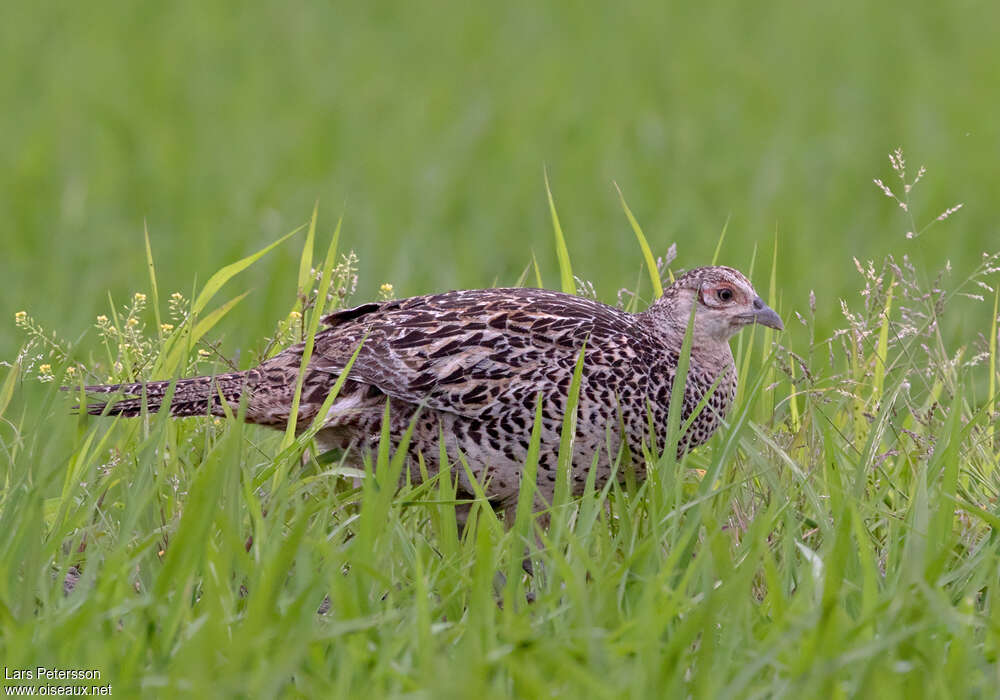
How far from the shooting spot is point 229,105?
12883 mm

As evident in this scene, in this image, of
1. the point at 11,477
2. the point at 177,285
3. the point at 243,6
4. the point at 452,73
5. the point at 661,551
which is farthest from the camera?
the point at 243,6

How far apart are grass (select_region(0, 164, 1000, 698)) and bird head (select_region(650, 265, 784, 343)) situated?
0.34m

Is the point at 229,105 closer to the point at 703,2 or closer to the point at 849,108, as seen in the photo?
the point at 849,108

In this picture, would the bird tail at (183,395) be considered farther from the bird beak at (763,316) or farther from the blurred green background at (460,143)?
the blurred green background at (460,143)

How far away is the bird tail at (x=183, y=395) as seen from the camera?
5090mm

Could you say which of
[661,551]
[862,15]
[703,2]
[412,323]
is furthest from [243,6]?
[661,551]

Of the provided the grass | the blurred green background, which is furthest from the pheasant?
the blurred green background

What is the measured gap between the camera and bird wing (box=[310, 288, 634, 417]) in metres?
4.92

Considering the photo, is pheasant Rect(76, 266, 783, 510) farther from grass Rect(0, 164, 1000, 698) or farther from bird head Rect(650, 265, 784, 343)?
grass Rect(0, 164, 1000, 698)

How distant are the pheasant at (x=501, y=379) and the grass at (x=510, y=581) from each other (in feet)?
0.55

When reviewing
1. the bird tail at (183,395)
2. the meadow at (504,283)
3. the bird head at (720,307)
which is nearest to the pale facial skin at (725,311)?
the bird head at (720,307)

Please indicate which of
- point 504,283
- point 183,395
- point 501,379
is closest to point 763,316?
point 501,379

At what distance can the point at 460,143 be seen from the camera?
39.1ft

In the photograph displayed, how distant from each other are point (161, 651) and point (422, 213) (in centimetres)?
700
